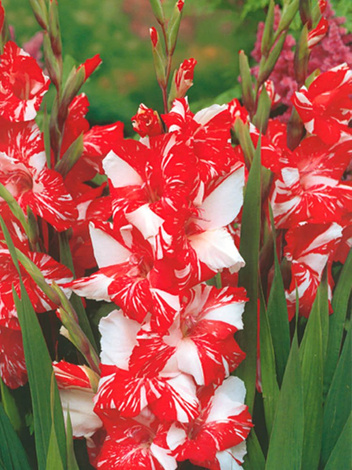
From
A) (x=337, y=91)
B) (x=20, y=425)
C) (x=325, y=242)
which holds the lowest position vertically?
(x=20, y=425)

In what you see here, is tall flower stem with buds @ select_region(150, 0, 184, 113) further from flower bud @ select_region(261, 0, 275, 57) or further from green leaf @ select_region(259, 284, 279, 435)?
green leaf @ select_region(259, 284, 279, 435)

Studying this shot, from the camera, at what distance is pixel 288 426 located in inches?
16.0

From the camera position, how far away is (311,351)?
438 millimetres

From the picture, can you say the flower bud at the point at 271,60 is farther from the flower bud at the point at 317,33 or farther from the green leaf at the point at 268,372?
the green leaf at the point at 268,372

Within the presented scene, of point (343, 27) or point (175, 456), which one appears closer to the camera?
point (175, 456)

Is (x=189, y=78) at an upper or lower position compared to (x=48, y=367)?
upper

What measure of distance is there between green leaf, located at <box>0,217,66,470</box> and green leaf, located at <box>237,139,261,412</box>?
0.45ft

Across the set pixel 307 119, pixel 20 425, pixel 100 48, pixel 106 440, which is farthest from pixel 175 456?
pixel 100 48

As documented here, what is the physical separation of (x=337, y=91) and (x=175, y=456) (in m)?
0.30

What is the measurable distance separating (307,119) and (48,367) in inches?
10.3

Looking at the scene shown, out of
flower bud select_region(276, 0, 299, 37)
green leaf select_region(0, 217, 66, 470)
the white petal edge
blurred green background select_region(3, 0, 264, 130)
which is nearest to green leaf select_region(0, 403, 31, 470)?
green leaf select_region(0, 217, 66, 470)

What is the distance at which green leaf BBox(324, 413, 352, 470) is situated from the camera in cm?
42

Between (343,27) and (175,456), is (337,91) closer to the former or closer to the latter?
(175,456)

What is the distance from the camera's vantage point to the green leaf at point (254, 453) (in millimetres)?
443
